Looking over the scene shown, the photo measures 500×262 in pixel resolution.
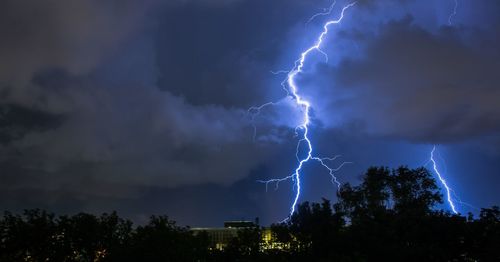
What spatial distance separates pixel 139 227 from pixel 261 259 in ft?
22.4

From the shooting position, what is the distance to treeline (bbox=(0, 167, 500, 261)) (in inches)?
899

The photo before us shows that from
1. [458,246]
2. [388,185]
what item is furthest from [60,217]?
[388,185]

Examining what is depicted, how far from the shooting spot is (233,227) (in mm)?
91062

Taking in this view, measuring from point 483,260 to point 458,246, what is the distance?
1.31 metres

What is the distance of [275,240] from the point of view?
2477 cm

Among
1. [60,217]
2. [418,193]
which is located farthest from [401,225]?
[60,217]

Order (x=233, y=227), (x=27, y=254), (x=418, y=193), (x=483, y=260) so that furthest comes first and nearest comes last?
(x=233, y=227)
(x=418, y=193)
(x=483, y=260)
(x=27, y=254)

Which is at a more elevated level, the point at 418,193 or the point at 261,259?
the point at 418,193

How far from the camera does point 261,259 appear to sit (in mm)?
21141

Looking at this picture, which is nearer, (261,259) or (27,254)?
(261,259)

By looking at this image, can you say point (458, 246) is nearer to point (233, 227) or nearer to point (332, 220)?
point (332, 220)

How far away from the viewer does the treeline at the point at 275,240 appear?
2284 cm

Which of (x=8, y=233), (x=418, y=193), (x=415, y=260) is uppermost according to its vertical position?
(x=418, y=193)

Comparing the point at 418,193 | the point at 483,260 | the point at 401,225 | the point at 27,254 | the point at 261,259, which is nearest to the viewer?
the point at 261,259
